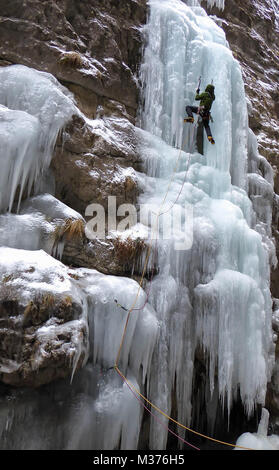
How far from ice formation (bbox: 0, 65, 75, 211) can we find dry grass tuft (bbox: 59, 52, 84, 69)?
0.34m

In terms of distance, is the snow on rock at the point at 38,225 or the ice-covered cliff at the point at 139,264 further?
→ the snow on rock at the point at 38,225

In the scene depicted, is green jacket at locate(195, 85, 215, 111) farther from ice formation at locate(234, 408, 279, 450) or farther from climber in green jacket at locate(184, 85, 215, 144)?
ice formation at locate(234, 408, 279, 450)

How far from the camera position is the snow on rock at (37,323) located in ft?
9.61

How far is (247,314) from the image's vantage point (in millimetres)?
4828

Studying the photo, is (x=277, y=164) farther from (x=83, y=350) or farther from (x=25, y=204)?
(x=83, y=350)

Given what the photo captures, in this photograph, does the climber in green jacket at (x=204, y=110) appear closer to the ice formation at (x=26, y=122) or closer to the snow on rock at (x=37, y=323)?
the ice formation at (x=26, y=122)

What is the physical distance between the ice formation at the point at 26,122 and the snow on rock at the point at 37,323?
93 cm

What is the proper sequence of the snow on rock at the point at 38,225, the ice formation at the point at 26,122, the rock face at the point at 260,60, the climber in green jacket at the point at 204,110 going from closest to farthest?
the snow on rock at the point at 38,225 → the ice formation at the point at 26,122 → the climber in green jacket at the point at 204,110 → the rock face at the point at 260,60

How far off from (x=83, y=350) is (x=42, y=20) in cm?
461

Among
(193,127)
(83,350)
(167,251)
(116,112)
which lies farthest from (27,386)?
(193,127)

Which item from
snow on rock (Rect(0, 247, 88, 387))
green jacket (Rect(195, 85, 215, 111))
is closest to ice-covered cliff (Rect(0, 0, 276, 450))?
snow on rock (Rect(0, 247, 88, 387))

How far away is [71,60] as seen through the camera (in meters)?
5.12

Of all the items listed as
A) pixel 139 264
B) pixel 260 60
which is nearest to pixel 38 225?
pixel 139 264

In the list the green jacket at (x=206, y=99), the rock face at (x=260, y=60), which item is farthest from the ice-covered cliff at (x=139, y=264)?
the rock face at (x=260, y=60)
